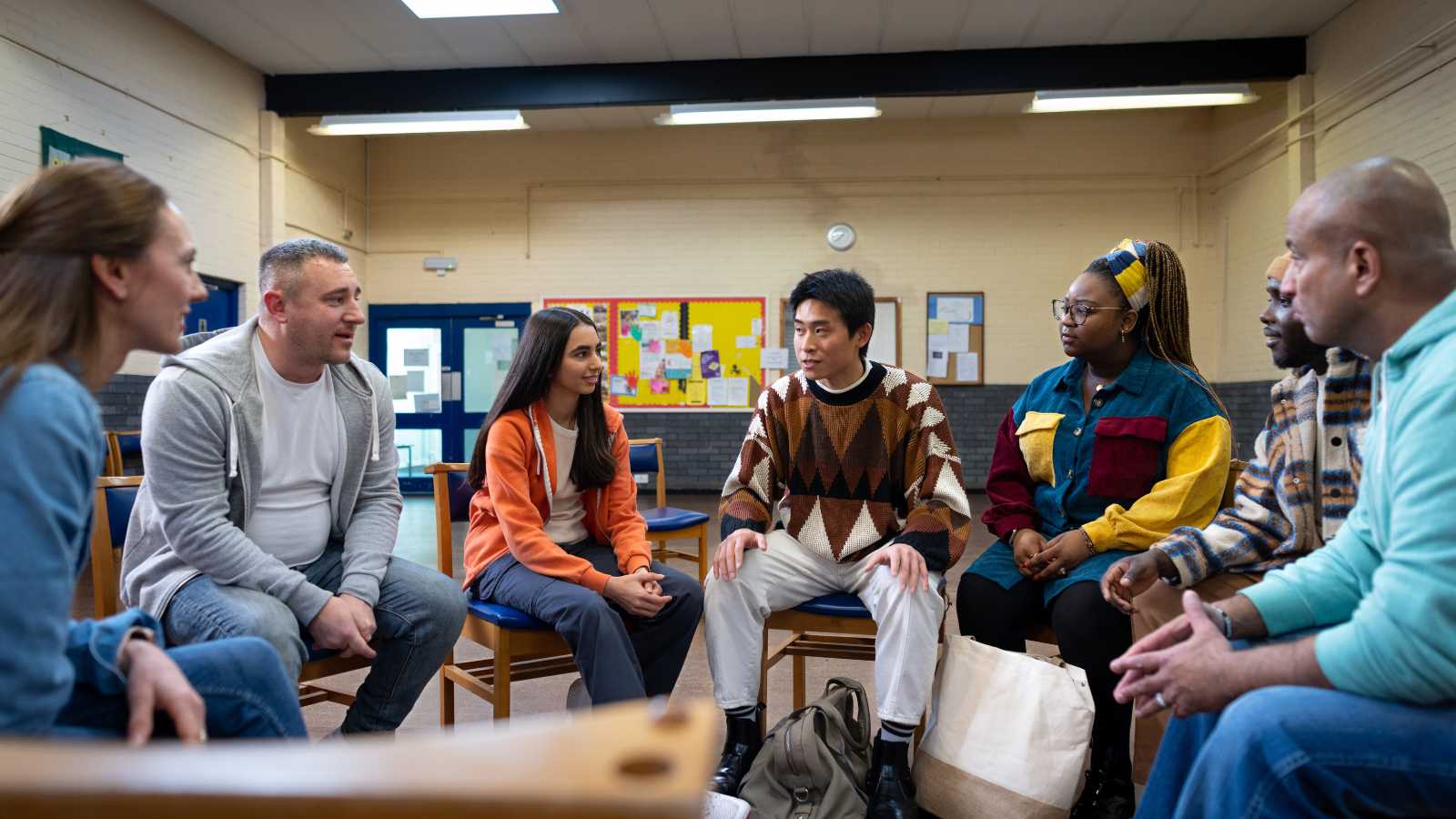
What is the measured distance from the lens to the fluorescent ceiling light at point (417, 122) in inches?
299

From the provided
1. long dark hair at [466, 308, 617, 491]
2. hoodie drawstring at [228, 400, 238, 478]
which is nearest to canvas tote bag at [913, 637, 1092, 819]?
long dark hair at [466, 308, 617, 491]

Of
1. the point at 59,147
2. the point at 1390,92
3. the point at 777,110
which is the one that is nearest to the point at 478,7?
the point at 777,110

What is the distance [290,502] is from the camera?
2.05 metres

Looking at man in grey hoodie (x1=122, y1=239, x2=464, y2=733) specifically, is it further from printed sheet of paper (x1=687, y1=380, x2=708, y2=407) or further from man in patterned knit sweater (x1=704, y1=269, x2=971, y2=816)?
printed sheet of paper (x1=687, y1=380, x2=708, y2=407)

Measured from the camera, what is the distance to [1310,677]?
116cm

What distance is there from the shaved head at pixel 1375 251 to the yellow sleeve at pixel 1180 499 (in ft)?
2.98

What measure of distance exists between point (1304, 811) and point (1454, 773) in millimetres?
163

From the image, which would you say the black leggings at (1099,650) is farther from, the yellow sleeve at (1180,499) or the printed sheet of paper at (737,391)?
the printed sheet of paper at (737,391)

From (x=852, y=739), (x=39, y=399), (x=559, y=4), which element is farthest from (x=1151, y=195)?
(x=39, y=399)

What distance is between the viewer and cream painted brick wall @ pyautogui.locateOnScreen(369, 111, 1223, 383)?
8.30m

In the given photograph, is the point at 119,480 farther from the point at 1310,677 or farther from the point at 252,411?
the point at 1310,677

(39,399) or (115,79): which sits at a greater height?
(115,79)

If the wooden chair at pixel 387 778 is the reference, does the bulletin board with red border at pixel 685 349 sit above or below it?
above

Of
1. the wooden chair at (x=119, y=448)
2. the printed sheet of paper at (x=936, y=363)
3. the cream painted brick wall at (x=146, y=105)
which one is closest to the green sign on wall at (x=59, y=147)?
the cream painted brick wall at (x=146, y=105)
